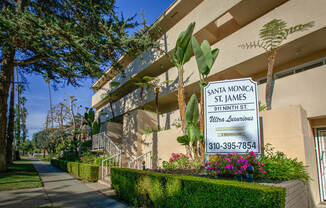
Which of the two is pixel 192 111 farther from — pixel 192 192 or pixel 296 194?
pixel 296 194

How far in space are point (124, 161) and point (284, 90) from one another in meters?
9.41

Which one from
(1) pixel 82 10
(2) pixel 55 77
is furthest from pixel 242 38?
(2) pixel 55 77

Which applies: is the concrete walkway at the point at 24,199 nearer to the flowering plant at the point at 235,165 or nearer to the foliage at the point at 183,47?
the flowering plant at the point at 235,165

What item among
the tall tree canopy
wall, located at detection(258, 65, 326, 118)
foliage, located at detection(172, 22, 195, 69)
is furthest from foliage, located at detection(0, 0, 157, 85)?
wall, located at detection(258, 65, 326, 118)

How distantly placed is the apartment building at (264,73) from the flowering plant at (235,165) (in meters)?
1.52

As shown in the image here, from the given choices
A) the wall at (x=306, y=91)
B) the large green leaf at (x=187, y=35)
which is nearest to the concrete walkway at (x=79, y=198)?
the large green leaf at (x=187, y=35)

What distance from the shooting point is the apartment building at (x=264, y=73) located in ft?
19.3

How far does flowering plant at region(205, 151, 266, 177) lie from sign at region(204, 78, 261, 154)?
18cm

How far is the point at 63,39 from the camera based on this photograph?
30.1 feet

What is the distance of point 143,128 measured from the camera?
497 inches

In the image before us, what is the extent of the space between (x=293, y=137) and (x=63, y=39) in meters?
9.70

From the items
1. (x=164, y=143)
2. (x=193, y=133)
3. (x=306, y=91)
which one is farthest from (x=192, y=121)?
(x=164, y=143)

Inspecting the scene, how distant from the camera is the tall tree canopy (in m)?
8.76

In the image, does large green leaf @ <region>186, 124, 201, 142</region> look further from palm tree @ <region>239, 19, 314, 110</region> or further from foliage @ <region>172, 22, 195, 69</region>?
palm tree @ <region>239, 19, 314, 110</region>
